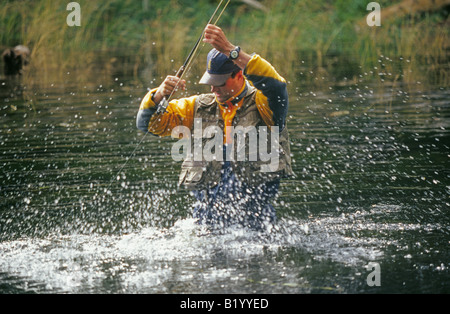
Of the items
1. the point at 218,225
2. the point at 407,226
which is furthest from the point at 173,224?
the point at 407,226

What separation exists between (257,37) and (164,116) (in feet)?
36.4

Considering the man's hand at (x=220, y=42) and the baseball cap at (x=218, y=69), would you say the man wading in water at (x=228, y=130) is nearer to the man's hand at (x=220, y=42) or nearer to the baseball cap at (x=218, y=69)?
A: the baseball cap at (x=218, y=69)

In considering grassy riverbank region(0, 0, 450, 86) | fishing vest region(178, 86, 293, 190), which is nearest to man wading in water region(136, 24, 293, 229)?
fishing vest region(178, 86, 293, 190)

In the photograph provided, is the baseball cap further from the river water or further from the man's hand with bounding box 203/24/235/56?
the river water

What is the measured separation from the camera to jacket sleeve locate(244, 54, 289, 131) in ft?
14.5

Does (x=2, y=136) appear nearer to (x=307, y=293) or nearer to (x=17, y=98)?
(x=17, y=98)

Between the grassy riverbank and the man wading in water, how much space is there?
22.0 feet

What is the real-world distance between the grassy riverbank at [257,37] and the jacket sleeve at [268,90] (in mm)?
6769

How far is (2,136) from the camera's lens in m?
8.55

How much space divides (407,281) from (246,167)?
1.37 meters

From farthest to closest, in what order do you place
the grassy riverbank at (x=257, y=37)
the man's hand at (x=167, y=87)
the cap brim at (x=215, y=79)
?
the grassy riverbank at (x=257, y=37) → the cap brim at (x=215, y=79) → the man's hand at (x=167, y=87)

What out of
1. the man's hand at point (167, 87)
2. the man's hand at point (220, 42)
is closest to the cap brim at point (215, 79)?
the man's hand at point (167, 87)

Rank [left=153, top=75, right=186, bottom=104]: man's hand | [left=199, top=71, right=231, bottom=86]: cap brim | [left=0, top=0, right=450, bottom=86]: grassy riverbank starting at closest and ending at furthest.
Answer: [left=153, top=75, right=186, bottom=104]: man's hand < [left=199, top=71, right=231, bottom=86]: cap brim < [left=0, top=0, right=450, bottom=86]: grassy riverbank

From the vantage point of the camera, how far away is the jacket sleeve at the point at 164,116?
475 cm
